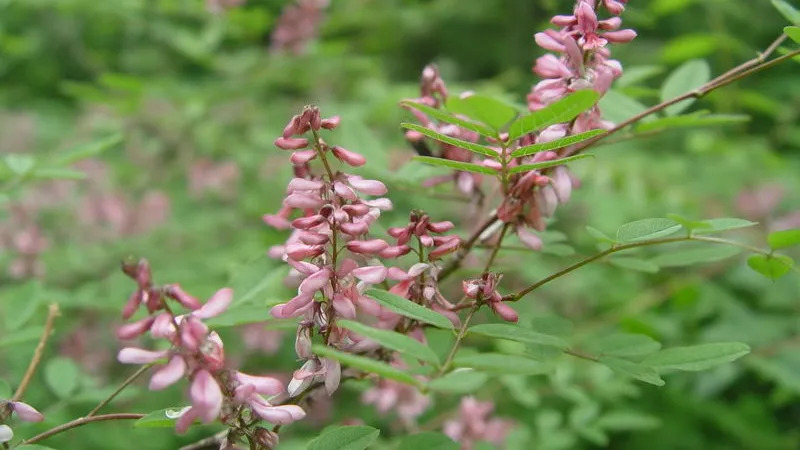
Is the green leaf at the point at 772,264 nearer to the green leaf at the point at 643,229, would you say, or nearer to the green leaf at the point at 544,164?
the green leaf at the point at 643,229

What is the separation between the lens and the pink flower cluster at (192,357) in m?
0.79

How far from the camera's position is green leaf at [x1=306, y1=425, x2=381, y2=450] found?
2.99ft

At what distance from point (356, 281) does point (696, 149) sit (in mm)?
2447

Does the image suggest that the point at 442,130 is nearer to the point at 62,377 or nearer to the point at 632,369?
the point at 632,369

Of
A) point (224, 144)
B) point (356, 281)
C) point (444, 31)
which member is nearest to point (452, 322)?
point (356, 281)

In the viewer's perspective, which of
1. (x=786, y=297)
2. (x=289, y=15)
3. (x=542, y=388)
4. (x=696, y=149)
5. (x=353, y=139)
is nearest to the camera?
(x=353, y=139)

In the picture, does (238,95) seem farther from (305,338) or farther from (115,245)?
(305,338)

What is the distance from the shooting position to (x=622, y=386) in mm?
2082

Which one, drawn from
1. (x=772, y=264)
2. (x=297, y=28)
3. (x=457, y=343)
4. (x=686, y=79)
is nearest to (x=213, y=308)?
(x=457, y=343)

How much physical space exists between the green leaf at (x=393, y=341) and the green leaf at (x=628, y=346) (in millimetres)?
418

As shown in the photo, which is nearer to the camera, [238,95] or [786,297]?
[786,297]

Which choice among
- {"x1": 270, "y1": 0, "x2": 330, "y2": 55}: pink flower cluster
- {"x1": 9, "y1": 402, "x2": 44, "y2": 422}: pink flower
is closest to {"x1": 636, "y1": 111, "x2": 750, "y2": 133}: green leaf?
{"x1": 9, "y1": 402, "x2": 44, "y2": 422}: pink flower

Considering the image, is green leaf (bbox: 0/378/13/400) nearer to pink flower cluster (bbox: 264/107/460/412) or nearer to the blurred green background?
pink flower cluster (bbox: 264/107/460/412)

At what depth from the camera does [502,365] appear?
78 centimetres
